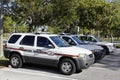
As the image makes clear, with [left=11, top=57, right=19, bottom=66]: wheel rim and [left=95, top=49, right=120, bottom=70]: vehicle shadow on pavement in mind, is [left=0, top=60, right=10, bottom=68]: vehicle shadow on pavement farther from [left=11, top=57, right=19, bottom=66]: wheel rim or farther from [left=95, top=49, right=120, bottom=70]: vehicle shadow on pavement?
[left=95, top=49, right=120, bottom=70]: vehicle shadow on pavement

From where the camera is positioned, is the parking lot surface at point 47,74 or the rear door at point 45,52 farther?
the rear door at point 45,52

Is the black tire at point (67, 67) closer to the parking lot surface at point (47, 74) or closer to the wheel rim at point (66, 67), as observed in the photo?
the wheel rim at point (66, 67)

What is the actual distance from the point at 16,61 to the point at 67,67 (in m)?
2.76

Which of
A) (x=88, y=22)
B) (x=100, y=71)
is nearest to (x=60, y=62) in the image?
(x=100, y=71)

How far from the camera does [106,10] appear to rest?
90.6 ft

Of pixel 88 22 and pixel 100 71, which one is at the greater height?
pixel 88 22

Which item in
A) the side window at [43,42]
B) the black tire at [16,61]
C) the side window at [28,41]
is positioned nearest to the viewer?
the side window at [43,42]

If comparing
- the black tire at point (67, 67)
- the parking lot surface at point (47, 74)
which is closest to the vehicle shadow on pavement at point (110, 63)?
the parking lot surface at point (47, 74)

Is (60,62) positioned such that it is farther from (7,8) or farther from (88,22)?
(88,22)

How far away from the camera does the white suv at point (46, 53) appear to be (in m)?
11.5

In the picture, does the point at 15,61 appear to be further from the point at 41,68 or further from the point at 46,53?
the point at 46,53

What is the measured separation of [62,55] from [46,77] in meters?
1.31

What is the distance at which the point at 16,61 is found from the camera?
12.9 m

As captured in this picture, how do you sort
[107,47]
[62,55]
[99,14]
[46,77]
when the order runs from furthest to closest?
[99,14] < [107,47] < [62,55] < [46,77]
